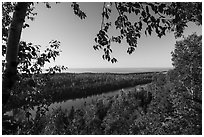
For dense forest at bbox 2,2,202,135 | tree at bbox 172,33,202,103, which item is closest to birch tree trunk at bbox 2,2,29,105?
dense forest at bbox 2,2,202,135

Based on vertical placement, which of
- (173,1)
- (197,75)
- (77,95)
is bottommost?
(77,95)

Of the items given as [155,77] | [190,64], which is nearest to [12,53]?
[190,64]

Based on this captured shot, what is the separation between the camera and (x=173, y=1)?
3.63 m

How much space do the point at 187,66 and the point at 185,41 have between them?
5.89 feet

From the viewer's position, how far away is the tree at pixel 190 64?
1462 centimetres

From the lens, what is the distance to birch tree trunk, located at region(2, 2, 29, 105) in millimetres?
3238

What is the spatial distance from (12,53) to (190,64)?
45.2 ft

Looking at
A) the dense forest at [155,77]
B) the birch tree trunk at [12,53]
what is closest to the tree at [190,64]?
the dense forest at [155,77]

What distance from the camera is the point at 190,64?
15.2 meters

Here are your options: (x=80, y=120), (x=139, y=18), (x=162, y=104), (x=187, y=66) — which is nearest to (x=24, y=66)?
(x=139, y=18)

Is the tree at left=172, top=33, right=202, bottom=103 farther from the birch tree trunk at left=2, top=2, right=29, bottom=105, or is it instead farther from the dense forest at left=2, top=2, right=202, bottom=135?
the birch tree trunk at left=2, top=2, right=29, bottom=105

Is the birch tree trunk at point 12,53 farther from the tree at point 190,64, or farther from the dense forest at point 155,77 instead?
the tree at point 190,64

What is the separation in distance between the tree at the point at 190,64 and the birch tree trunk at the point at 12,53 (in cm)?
1255

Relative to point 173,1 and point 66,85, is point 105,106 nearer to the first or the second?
point 173,1
